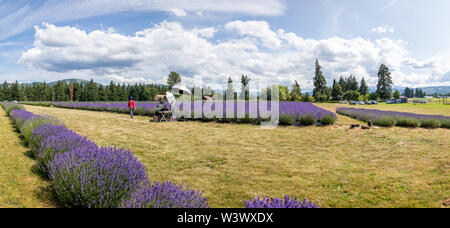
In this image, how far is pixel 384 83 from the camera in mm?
59062

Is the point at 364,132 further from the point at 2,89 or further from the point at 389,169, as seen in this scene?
the point at 2,89

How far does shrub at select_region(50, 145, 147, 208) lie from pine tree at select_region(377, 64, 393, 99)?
71.1 m

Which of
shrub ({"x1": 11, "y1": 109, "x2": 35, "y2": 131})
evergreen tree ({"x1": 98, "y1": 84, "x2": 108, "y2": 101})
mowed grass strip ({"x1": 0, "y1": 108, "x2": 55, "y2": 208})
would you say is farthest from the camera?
evergreen tree ({"x1": 98, "y1": 84, "x2": 108, "y2": 101})

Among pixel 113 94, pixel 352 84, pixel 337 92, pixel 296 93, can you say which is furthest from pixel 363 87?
pixel 113 94

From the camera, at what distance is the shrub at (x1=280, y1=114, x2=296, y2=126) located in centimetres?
1179

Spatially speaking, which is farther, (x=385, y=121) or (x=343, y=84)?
(x=343, y=84)

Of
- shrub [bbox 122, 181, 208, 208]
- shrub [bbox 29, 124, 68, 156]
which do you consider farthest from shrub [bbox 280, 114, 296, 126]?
shrub [bbox 122, 181, 208, 208]

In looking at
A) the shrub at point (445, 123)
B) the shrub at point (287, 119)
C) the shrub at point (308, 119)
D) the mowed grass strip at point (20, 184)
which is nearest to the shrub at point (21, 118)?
the mowed grass strip at point (20, 184)

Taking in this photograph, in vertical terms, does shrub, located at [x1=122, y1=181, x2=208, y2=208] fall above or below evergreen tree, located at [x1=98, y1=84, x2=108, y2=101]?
below

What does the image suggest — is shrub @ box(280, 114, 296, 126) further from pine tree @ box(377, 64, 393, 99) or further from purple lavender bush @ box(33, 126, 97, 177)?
pine tree @ box(377, 64, 393, 99)

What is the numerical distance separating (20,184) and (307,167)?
5.62 meters

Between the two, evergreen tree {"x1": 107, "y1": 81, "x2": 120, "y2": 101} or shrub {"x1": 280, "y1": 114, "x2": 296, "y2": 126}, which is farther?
evergreen tree {"x1": 107, "y1": 81, "x2": 120, "y2": 101}

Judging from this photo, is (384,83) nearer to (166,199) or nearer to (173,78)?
(173,78)
